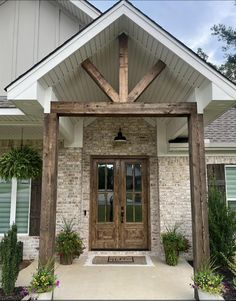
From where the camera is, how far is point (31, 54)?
6.88 m

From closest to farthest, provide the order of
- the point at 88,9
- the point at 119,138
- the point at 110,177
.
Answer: the point at 88,9, the point at 119,138, the point at 110,177

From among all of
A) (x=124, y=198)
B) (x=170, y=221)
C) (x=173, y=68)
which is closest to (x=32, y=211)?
(x=124, y=198)

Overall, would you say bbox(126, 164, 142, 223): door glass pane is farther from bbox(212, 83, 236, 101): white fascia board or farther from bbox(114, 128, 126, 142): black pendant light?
bbox(212, 83, 236, 101): white fascia board

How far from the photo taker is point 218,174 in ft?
24.5

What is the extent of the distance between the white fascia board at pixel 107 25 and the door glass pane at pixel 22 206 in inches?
137

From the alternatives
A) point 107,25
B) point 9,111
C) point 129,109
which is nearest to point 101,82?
point 129,109

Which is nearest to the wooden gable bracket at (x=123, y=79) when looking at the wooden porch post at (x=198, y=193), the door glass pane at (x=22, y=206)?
the wooden porch post at (x=198, y=193)

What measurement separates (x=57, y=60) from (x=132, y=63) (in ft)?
5.46

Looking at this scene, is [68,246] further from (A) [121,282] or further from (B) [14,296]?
(B) [14,296]

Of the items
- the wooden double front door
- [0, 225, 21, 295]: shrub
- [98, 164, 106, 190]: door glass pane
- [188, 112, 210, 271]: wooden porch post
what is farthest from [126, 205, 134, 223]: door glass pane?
[0, 225, 21, 295]: shrub

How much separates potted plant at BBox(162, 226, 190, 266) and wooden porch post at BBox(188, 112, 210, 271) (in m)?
1.91

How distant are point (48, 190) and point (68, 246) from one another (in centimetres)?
240

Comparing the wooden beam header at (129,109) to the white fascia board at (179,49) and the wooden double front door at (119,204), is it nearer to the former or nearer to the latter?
the white fascia board at (179,49)

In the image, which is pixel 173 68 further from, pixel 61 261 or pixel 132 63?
pixel 61 261
